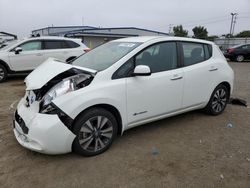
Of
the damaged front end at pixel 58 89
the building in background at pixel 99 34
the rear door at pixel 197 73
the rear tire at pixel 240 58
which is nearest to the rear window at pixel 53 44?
the damaged front end at pixel 58 89

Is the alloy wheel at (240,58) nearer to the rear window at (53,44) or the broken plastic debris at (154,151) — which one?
the rear window at (53,44)

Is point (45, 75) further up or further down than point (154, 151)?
further up

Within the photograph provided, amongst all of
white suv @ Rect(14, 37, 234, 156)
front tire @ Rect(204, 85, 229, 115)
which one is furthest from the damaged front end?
front tire @ Rect(204, 85, 229, 115)

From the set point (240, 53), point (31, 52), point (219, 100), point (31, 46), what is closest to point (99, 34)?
point (240, 53)

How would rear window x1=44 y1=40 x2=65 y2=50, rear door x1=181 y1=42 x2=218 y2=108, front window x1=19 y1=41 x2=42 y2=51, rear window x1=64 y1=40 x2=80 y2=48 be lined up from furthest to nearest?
rear window x1=64 y1=40 x2=80 y2=48, rear window x1=44 y1=40 x2=65 y2=50, front window x1=19 y1=41 x2=42 y2=51, rear door x1=181 y1=42 x2=218 y2=108

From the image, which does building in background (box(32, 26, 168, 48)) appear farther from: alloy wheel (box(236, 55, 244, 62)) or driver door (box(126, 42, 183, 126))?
driver door (box(126, 42, 183, 126))

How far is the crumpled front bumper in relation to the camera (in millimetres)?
2674

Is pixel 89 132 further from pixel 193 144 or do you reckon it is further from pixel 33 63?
pixel 33 63

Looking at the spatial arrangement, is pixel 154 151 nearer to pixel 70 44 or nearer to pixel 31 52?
pixel 31 52

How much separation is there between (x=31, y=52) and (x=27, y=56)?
21 centimetres

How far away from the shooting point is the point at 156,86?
11.3 ft

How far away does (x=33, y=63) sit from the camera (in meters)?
8.48

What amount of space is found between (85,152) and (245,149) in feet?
7.61

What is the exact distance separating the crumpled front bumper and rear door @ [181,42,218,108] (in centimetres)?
215
